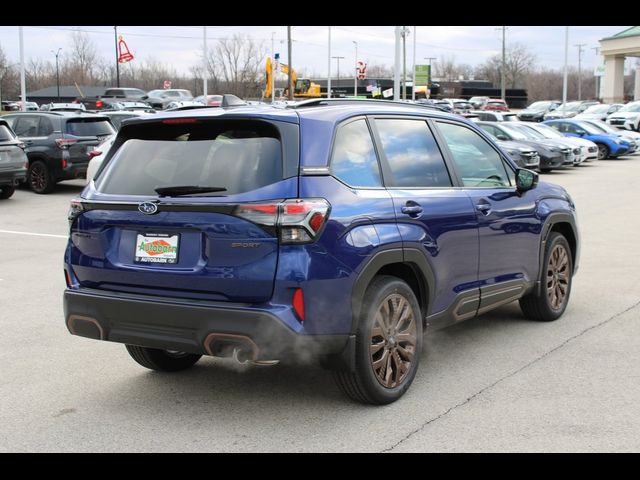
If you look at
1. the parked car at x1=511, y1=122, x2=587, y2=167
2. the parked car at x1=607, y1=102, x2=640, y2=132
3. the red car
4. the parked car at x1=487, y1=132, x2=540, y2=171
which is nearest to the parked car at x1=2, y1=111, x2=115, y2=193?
the parked car at x1=487, y1=132, x2=540, y2=171

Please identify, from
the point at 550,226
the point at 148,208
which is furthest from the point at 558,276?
the point at 148,208

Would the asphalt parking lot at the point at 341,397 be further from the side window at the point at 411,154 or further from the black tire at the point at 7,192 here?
the black tire at the point at 7,192

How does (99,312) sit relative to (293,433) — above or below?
above

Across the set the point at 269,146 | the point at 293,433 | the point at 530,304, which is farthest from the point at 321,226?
the point at 530,304

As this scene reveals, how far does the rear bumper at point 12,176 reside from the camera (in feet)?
52.5

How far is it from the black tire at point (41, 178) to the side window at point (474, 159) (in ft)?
45.2

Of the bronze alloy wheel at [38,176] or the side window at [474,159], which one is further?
the bronze alloy wheel at [38,176]

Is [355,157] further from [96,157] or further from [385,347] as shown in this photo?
[96,157]

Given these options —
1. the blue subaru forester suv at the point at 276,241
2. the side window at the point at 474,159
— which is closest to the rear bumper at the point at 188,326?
the blue subaru forester suv at the point at 276,241
